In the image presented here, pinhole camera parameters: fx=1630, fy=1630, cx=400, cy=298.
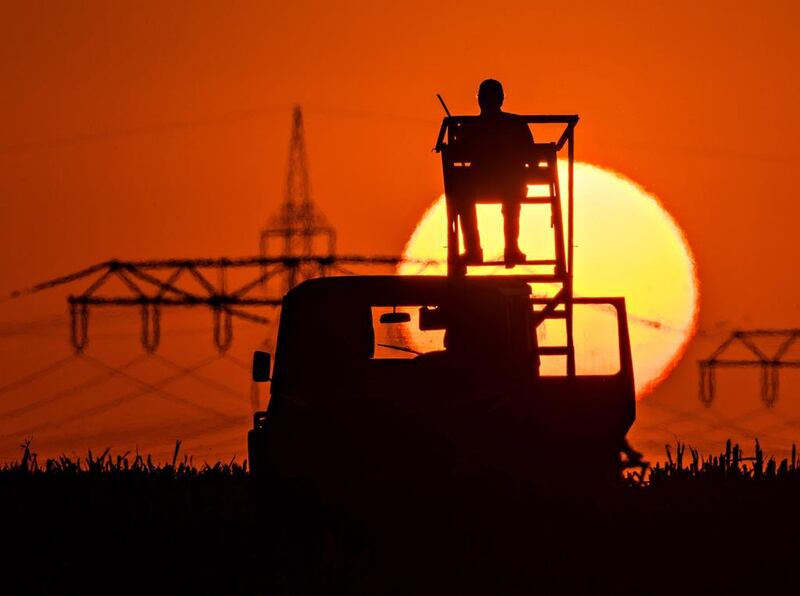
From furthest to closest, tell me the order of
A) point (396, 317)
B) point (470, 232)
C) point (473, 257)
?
1. point (470, 232)
2. point (473, 257)
3. point (396, 317)

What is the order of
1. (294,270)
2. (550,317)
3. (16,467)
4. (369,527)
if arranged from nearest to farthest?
(369,527)
(550,317)
(16,467)
(294,270)

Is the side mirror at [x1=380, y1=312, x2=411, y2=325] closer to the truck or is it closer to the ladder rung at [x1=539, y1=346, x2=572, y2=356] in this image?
the truck

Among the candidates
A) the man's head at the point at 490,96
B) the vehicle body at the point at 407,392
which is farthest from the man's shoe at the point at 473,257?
the vehicle body at the point at 407,392

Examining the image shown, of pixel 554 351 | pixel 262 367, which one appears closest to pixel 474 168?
pixel 554 351

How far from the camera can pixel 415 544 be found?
12328 mm

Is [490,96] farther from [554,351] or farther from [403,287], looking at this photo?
[403,287]

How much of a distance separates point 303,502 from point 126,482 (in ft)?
14.9

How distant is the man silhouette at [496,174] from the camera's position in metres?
16.0

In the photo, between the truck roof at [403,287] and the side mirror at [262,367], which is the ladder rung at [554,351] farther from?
the side mirror at [262,367]

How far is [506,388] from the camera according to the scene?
12711 millimetres

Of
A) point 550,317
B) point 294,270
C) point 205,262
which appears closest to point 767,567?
point 550,317

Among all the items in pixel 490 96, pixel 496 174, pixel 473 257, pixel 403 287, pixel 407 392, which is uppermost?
pixel 490 96

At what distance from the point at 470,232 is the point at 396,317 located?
2.62m

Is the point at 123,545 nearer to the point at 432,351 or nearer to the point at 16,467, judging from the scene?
the point at 432,351
